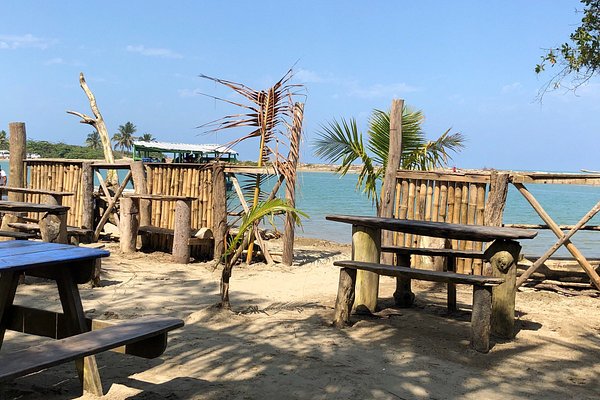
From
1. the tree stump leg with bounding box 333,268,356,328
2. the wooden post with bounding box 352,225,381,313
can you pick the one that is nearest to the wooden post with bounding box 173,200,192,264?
the wooden post with bounding box 352,225,381,313

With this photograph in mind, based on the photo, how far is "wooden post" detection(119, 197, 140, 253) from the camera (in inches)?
423

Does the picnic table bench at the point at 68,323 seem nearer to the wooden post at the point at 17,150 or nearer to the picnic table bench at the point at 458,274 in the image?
the picnic table bench at the point at 458,274

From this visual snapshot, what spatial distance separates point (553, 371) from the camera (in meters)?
4.89

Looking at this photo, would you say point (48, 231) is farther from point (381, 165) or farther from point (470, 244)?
point (470, 244)

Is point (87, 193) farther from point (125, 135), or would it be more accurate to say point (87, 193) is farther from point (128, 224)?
point (125, 135)

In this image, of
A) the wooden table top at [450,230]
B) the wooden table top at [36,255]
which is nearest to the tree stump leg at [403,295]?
the wooden table top at [450,230]

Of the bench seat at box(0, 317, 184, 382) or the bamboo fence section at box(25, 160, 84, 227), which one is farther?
the bamboo fence section at box(25, 160, 84, 227)

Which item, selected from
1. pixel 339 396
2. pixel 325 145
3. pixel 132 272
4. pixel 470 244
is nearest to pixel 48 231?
pixel 132 272

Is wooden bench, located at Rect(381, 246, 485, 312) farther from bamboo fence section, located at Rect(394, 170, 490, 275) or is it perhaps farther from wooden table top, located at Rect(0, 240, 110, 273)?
wooden table top, located at Rect(0, 240, 110, 273)

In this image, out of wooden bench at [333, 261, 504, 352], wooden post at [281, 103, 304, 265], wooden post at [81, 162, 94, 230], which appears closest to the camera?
wooden bench at [333, 261, 504, 352]

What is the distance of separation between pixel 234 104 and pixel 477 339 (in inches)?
185

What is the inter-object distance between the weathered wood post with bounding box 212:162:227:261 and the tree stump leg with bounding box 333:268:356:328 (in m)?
4.75

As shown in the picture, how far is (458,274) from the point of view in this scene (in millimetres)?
5488

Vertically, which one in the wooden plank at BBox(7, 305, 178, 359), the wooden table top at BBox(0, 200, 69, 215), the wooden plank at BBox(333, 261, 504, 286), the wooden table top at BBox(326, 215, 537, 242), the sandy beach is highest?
the wooden table top at BBox(326, 215, 537, 242)
